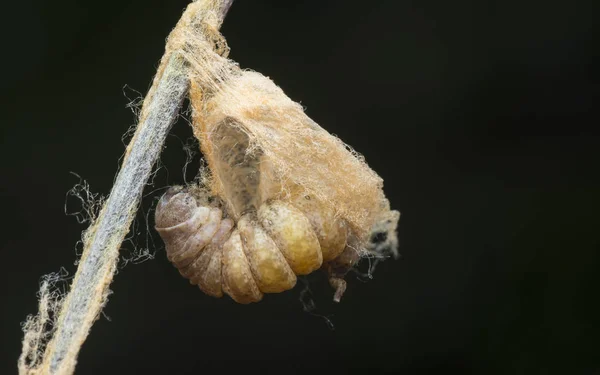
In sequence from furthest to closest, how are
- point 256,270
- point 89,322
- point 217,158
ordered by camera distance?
point 217,158, point 256,270, point 89,322

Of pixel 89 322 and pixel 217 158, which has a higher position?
pixel 217 158

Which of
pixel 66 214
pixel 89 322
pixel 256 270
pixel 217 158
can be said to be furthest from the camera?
pixel 66 214

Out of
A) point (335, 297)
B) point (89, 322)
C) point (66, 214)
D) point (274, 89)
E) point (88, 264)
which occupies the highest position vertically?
point (274, 89)

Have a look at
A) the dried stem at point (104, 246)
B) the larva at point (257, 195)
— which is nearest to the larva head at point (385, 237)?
the larva at point (257, 195)

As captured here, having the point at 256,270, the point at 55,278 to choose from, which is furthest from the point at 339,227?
the point at 55,278

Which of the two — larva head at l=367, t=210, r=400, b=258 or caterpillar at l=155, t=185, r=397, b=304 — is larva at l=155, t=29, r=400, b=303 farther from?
larva head at l=367, t=210, r=400, b=258

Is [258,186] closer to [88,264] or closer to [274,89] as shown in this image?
[274,89]

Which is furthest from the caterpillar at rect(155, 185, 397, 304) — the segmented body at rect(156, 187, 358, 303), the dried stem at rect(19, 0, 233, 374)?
the dried stem at rect(19, 0, 233, 374)
